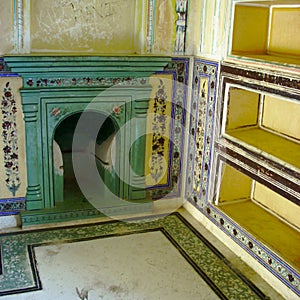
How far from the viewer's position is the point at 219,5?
340 cm

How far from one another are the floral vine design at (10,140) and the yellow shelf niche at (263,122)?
159cm

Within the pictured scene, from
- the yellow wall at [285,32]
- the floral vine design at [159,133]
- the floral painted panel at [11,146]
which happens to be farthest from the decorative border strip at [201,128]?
the floral painted panel at [11,146]

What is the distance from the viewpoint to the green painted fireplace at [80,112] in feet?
11.1

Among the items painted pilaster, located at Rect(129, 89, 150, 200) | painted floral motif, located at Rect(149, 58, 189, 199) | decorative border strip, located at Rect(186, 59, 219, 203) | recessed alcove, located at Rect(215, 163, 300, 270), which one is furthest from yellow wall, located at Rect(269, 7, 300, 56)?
painted pilaster, located at Rect(129, 89, 150, 200)

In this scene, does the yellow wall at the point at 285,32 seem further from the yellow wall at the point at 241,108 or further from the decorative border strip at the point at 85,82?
the decorative border strip at the point at 85,82

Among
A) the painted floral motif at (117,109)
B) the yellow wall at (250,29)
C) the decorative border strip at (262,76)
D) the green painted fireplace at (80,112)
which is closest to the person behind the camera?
the decorative border strip at (262,76)

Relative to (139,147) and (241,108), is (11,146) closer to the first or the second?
(139,147)

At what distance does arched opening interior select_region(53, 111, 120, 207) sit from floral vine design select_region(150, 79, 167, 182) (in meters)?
0.34

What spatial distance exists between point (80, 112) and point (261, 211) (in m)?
1.66

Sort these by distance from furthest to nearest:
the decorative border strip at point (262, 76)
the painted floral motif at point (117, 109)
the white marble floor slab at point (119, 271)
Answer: the painted floral motif at point (117, 109) → the white marble floor slab at point (119, 271) → the decorative border strip at point (262, 76)

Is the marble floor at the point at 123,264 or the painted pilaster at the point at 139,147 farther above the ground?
the painted pilaster at the point at 139,147

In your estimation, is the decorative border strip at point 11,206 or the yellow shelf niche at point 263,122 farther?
the decorative border strip at point 11,206

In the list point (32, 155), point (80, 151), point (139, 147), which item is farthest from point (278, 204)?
point (80, 151)

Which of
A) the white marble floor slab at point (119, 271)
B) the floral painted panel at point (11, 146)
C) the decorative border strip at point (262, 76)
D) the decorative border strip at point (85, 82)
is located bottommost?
the white marble floor slab at point (119, 271)
